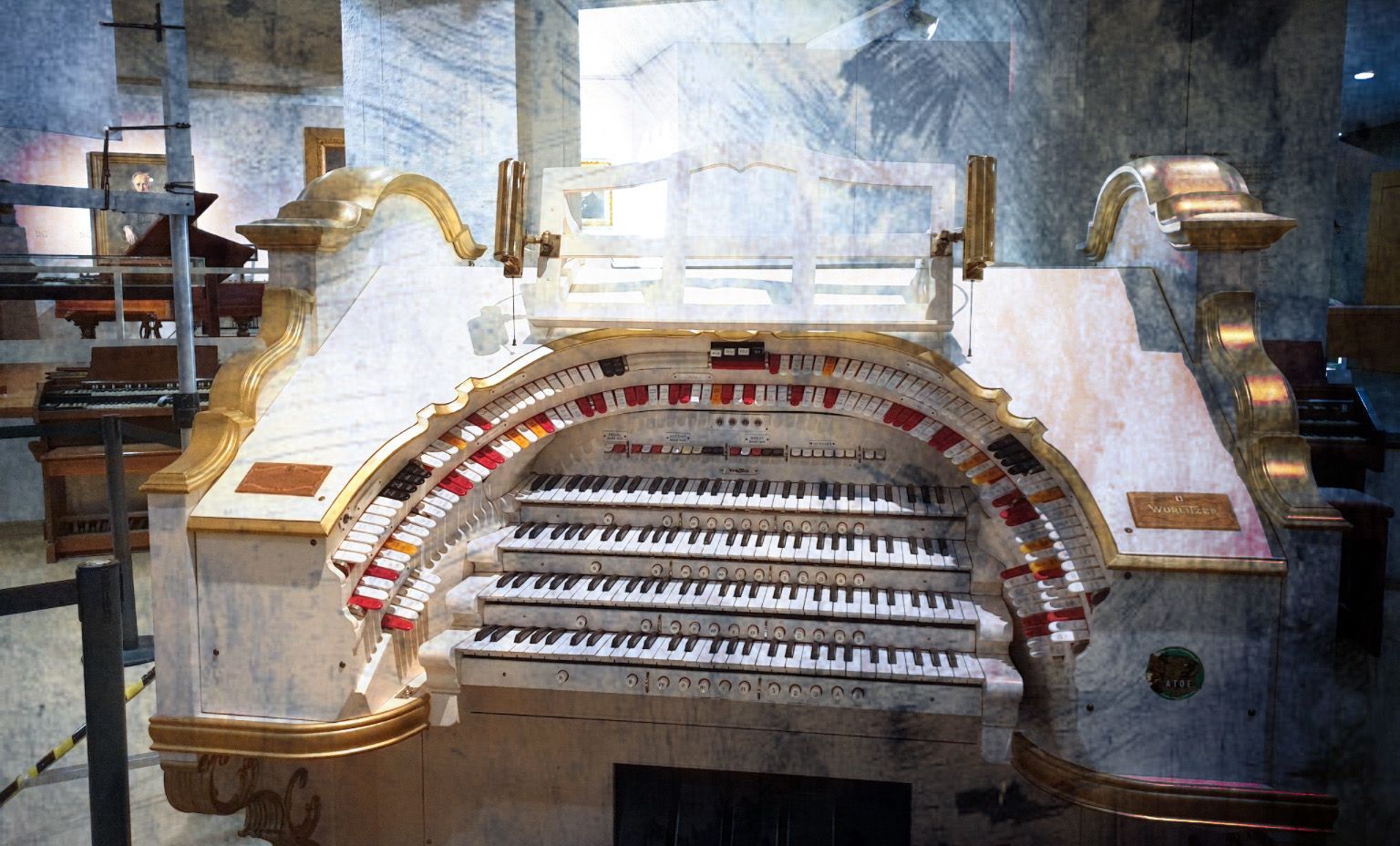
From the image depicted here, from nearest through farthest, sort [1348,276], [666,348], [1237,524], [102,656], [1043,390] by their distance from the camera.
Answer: [102,656] < [1237,524] < [1043,390] < [666,348] < [1348,276]

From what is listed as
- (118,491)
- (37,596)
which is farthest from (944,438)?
(118,491)

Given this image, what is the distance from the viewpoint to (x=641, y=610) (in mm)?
2338

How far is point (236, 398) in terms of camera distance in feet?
7.66

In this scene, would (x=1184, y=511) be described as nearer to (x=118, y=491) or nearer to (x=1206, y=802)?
(x=1206, y=802)

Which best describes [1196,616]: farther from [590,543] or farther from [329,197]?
[329,197]

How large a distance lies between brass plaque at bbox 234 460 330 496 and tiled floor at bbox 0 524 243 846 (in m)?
1.38

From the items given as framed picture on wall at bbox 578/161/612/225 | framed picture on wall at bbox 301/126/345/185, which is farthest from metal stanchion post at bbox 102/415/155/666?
framed picture on wall at bbox 301/126/345/185

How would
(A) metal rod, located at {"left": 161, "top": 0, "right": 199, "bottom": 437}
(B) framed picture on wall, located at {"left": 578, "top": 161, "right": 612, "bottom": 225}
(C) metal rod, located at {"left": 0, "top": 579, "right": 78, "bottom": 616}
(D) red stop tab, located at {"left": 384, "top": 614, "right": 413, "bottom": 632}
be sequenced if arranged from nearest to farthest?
1. (C) metal rod, located at {"left": 0, "top": 579, "right": 78, "bottom": 616}
2. (D) red stop tab, located at {"left": 384, "top": 614, "right": 413, "bottom": 632}
3. (A) metal rod, located at {"left": 161, "top": 0, "right": 199, "bottom": 437}
4. (B) framed picture on wall, located at {"left": 578, "top": 161, "right": 612, "bottom": 225}

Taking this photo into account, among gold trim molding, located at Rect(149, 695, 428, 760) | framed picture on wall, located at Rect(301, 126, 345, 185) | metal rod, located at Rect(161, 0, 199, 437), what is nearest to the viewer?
gold trim molding, located at Rect(149, 695, 428, 760)

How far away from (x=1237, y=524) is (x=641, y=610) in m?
1.32

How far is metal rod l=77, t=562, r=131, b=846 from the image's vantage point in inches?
62.2

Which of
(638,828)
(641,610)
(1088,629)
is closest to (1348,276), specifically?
(1088,629)

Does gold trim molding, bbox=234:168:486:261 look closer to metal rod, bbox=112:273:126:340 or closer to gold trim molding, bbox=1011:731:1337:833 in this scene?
gold trim molding, bbox=1011:731:1337:833

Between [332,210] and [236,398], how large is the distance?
0.53 meters
